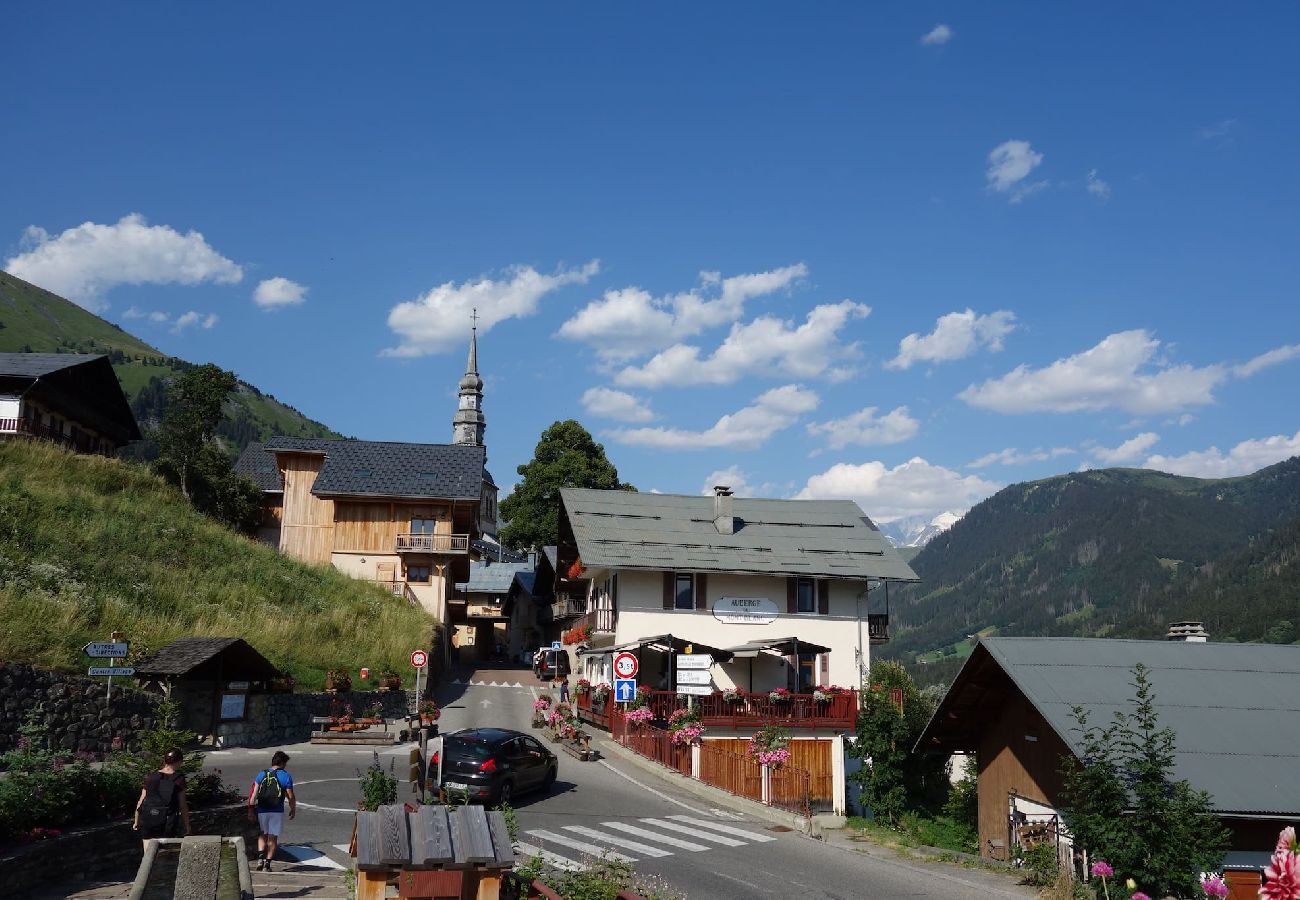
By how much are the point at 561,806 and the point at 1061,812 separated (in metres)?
10.5

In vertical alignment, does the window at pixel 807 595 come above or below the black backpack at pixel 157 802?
above

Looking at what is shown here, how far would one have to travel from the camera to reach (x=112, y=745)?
23.8m

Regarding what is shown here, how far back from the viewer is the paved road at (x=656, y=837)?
577 inches

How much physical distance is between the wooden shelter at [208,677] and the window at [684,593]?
16080mm

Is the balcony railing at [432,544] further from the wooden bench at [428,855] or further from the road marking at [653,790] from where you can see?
the wooden bench at [428,855]

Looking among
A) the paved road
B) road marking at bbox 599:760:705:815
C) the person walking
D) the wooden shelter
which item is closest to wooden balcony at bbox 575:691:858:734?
road marking at bbox 599:760:705:815

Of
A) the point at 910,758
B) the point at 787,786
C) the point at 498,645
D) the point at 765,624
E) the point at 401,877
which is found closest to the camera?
the point at 401,877

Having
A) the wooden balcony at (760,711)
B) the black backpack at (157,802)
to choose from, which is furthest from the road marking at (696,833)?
the wooden balcony at (760,711)

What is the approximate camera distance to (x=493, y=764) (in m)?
20.9

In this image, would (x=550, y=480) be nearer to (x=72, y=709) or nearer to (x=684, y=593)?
(x=684, y=593)

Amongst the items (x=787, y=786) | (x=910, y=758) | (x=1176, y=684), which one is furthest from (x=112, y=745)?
(x=910, y=758)

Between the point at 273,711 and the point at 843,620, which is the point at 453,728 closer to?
the point at 273,711

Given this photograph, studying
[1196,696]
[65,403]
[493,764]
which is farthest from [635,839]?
[65,403]

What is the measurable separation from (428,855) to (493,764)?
13.9m
